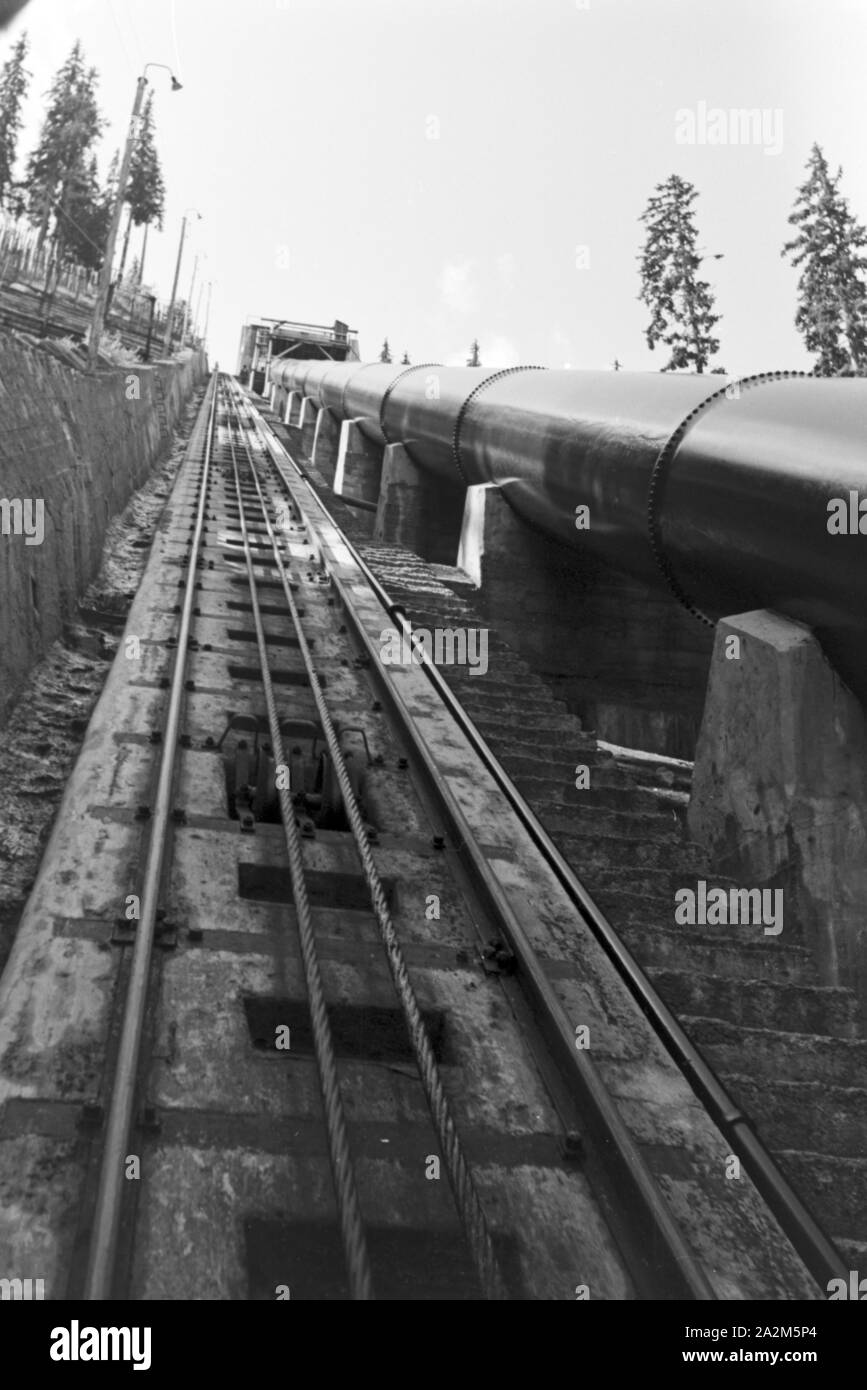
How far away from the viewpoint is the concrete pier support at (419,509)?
15328mm

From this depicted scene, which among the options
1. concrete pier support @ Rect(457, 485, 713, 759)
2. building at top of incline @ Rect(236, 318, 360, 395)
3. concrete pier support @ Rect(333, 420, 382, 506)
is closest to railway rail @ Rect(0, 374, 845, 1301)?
concrete pier support @ Rect(457, 485, 713, 759)

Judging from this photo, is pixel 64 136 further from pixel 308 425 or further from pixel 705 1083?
pixel 705 1083

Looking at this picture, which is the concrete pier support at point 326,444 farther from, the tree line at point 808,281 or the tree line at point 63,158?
the tree line at point 63,158

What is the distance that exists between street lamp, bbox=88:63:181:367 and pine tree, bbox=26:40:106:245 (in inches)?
1398

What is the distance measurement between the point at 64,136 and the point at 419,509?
174 ft

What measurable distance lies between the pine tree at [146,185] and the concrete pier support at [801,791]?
226 feet

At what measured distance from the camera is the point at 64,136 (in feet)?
→ 183

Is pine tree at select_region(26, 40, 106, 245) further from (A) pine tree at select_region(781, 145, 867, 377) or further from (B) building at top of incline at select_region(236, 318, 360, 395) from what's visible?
(A) pine tree at select_region(781, 145, 867, 377)

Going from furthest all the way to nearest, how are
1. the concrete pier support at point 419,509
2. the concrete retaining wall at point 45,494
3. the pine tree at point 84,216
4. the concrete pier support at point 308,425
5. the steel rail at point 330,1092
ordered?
the pine tree at point 84,216 → the concrete pier support at point 308,425 → the concrete pier support at point 419,509 → the concrete retaining wall at point 45,494 → the steel rail at point 330,1092

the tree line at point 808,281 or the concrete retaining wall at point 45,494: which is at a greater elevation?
the tree line at point 808,281

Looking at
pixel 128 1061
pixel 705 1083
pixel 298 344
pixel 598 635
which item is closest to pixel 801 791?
pixel 705 1083

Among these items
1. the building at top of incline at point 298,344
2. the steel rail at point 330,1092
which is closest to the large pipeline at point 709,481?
the steel rail at point 330,1092

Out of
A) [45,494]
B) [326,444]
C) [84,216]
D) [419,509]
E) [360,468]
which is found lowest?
[45,494]
